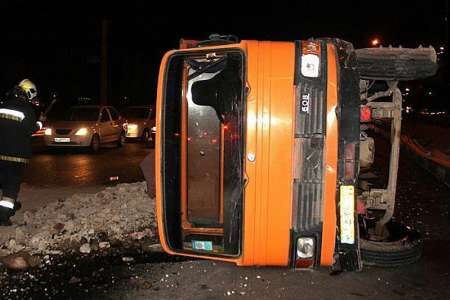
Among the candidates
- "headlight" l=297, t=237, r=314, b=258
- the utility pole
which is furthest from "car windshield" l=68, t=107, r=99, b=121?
"headlight" l=297, t=237, r=314, b=258

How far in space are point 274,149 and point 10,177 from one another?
4.36 meters

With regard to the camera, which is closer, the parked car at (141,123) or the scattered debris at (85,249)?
the scattered debris at (85,249)

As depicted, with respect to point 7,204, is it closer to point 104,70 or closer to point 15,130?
point 15,130

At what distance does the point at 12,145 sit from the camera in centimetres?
692

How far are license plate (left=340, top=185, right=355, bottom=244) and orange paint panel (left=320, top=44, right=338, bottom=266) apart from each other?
6 centimetres

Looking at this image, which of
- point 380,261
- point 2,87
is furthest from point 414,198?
point 2,87

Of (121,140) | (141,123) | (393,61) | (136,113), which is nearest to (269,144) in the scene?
(393,61)

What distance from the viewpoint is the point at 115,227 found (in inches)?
261

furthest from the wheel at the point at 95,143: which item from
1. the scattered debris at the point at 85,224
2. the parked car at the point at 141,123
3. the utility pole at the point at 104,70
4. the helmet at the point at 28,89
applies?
the utility pole at the point at 104,70

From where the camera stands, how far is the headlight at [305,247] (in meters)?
4.16

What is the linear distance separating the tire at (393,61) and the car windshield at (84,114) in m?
14.3

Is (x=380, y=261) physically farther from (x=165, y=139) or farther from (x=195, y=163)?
(x=165, y=139)

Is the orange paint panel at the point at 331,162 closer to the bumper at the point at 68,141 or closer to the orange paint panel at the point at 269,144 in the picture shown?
the orange paint panel at the point at 269,144

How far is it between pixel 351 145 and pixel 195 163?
1.46 m
